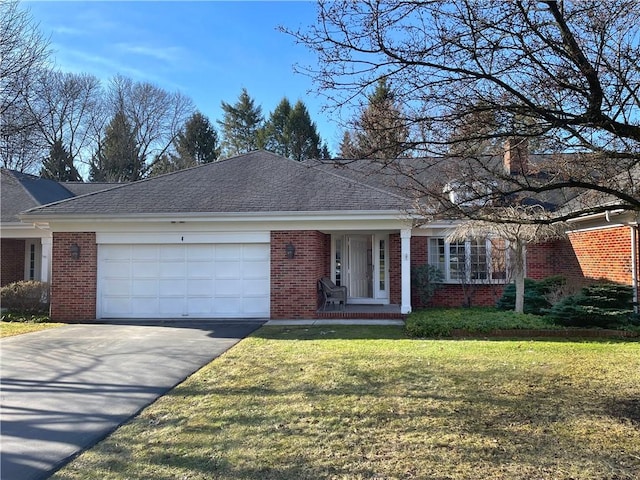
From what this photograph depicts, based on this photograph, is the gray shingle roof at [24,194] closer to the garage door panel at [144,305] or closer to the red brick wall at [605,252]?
the garage door panel at [144,305]

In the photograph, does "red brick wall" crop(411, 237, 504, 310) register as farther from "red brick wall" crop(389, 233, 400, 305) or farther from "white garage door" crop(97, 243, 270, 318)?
"white garage door" crop(97, 243, 270, 318)

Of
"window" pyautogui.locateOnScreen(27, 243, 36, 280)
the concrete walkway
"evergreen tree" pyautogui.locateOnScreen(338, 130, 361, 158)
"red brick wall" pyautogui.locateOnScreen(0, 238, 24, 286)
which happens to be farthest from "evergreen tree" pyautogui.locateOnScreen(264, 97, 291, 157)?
"evergreen tree" pyautogui.locateOnScreen(338, 130, 361, 158)

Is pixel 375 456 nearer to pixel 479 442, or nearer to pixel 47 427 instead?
pixel 479 442

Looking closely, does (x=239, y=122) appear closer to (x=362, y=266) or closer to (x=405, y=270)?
(x=362, y=266)

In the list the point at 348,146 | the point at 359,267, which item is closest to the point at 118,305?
the point at 359,267

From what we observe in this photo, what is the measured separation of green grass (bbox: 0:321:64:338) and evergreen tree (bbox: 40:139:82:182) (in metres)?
30.1

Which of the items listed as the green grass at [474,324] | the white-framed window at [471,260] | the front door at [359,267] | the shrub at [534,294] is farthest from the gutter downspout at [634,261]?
the front door at [359,267]

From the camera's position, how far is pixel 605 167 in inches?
220

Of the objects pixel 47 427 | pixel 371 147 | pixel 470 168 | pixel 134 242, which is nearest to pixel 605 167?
pixel 470 168

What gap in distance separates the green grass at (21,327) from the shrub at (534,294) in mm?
12129

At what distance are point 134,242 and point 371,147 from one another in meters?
9.80

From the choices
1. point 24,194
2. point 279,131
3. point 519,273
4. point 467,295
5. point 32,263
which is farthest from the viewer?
point 279,131

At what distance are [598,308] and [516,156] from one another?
Answer: 640cm

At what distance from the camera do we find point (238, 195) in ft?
44.4
